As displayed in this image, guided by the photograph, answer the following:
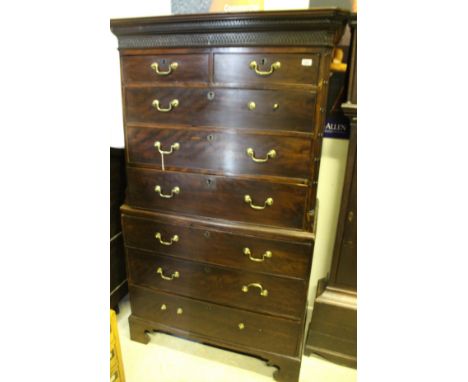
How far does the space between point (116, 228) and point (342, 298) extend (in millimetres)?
1251

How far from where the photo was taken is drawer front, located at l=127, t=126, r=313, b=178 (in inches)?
43.6

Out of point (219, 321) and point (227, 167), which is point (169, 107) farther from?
point (219, 321)

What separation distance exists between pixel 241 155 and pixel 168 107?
355mm

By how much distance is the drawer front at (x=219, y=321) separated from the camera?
1348mm

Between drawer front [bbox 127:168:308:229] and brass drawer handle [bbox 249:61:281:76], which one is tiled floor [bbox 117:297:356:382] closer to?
drawer front [bbox 127:168:308:229]

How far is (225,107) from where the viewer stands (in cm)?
112

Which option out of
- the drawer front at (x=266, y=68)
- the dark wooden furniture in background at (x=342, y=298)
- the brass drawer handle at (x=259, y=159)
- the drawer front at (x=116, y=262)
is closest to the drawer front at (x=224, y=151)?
the brass drawer handle at (x=259, y=159)

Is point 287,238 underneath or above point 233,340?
above

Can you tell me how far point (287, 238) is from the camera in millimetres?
1190

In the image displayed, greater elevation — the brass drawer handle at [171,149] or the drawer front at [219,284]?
the brass drawer handle at [171,149]

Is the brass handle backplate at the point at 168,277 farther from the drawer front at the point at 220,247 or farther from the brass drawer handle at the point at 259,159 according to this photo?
the brass drawer handle at the point at 259,159

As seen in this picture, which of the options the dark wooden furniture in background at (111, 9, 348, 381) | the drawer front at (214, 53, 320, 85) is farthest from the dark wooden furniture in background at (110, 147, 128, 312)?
the drawer front at (214, 53, 320, 85)
